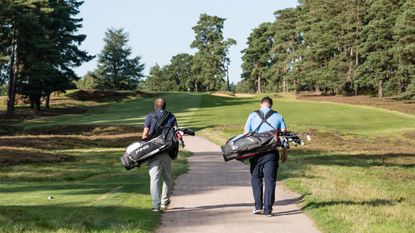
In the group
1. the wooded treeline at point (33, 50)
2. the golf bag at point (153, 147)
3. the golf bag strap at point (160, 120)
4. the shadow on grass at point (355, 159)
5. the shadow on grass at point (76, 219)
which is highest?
the wooded treeline at point (33, 50)

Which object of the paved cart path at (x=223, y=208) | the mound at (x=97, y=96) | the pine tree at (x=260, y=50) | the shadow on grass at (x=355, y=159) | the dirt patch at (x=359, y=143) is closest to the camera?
the paved cart path at (x=223, y=208)

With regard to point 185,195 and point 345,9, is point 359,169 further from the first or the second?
point 345,9

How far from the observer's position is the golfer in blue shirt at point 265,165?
32.4 ft

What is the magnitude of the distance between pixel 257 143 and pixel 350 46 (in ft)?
272

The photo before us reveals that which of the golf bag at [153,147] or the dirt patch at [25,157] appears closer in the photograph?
the golf bag at [153,147]

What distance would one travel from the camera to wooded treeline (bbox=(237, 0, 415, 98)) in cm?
6900

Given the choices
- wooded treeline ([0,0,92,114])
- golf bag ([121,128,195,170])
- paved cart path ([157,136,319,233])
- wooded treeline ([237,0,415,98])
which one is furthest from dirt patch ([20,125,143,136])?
wooded treeline ([237,0,415,98])

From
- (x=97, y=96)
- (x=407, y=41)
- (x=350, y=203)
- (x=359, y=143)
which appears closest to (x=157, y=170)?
(x=350, y=203)

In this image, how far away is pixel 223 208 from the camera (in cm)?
1074

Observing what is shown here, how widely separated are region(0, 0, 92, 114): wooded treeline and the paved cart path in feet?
133

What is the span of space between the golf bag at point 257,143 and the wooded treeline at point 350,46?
57.8m

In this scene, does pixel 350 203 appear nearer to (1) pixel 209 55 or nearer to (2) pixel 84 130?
(2) pixel 84 130

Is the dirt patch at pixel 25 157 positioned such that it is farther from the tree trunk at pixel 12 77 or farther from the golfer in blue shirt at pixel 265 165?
the tree trunk at pixel 12 77

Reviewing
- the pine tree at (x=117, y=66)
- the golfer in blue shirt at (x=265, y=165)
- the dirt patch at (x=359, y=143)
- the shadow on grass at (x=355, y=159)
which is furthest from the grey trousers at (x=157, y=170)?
the pine tree at (x=117, y=66)
